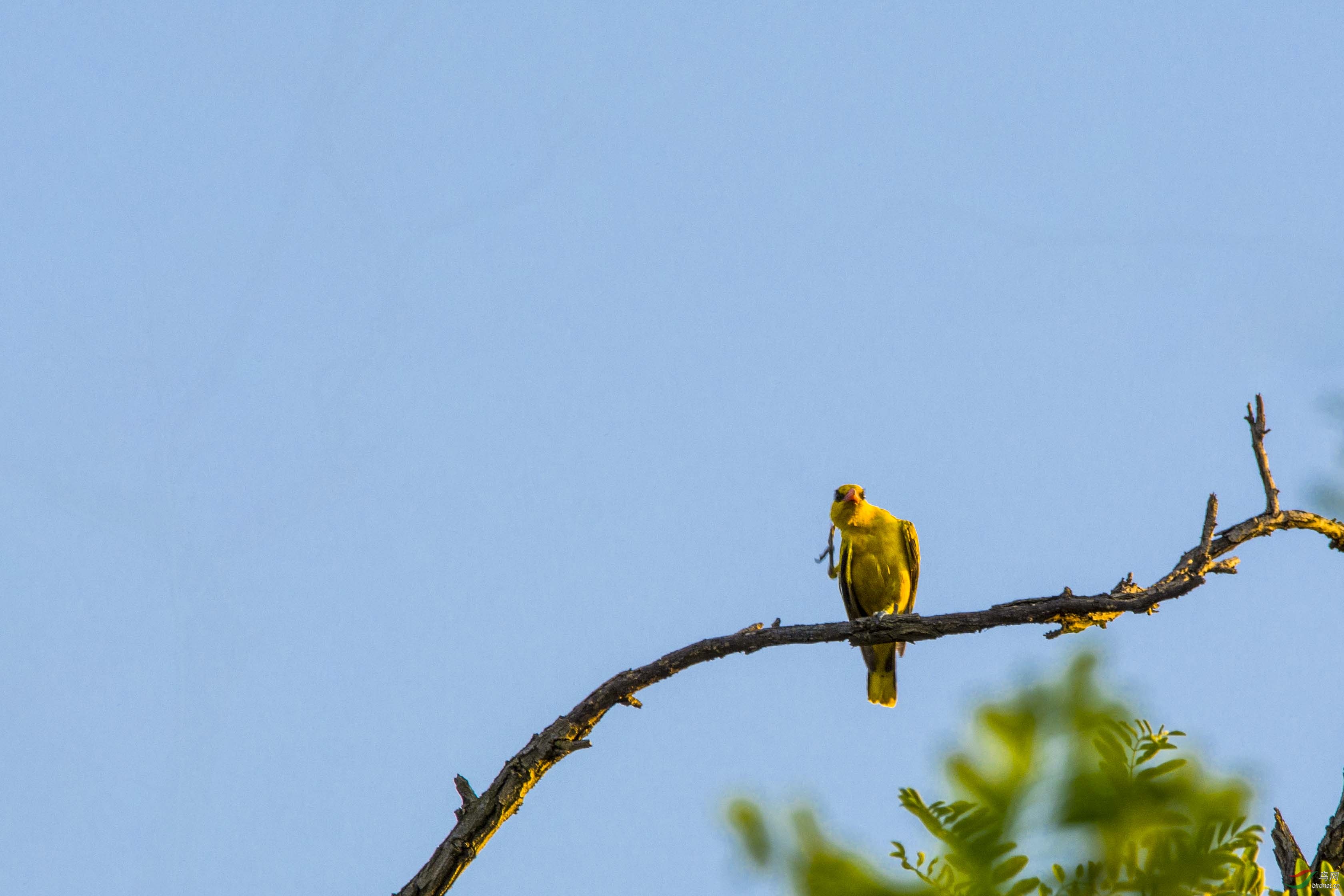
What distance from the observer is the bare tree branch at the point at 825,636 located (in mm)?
4598

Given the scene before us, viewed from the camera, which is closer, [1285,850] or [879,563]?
[1285,850]

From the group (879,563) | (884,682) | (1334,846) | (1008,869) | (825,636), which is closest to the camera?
(1008,869)

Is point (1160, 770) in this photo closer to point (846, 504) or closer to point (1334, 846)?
point (1334, 846)

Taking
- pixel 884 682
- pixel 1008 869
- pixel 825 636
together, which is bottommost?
pixel 1008 869

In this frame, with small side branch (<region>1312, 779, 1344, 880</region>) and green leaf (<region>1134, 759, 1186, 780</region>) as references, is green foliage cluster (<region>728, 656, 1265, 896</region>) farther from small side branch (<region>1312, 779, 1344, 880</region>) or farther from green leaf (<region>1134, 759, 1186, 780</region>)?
small side branch (<region>1312, 779, 1344, 880</region>)

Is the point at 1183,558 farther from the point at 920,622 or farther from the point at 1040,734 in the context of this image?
the point at 1040,734

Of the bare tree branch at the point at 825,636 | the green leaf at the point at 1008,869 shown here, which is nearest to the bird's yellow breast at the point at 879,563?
the bare tree branch at the point at 825,636

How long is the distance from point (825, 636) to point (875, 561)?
197 inches

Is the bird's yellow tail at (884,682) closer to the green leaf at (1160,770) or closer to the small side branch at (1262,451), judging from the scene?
the small side branch at (1262,451)

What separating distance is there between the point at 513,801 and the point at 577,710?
16.2 inches

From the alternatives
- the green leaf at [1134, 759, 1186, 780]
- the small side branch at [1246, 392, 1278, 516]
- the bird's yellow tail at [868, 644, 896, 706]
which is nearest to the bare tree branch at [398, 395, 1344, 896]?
the small side branch at [1246, 392, 1278, 516]

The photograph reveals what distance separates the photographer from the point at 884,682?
9.97 meters

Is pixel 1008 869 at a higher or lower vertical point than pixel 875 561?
lower

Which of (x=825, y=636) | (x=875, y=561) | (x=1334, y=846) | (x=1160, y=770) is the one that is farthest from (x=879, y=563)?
(x=1160, y=770)
